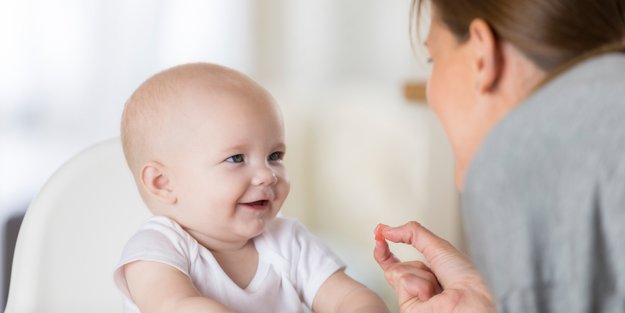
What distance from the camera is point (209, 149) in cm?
103

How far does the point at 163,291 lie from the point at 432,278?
32 cm

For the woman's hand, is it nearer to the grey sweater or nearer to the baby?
the baby

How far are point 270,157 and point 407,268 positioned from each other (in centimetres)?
23

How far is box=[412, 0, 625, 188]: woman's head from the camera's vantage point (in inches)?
28.6

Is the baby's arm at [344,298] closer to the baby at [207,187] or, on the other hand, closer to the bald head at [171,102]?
the baby at [207,187]

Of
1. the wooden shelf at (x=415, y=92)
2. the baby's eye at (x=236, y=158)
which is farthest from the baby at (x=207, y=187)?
the wooden shelf at (x=415, y=92)

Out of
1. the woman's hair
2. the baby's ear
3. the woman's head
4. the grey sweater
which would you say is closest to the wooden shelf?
the baby's ear

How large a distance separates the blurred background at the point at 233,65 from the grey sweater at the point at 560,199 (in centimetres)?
89

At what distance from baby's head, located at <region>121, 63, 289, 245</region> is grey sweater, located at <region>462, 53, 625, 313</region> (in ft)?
Result: 1.51

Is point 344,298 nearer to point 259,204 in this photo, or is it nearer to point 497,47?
point 259,204

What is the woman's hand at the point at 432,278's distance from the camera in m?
0.95

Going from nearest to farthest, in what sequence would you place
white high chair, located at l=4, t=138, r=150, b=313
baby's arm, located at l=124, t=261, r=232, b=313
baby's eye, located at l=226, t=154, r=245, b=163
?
1. baby's arm, located at l=124, t=261, r=232, b=313
2. baby's eye, located at l=226, t=154, r=245, b=163
3. white high chair, located at l=4, t=138, r=150, b=313

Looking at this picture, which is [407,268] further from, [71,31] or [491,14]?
[71,31]

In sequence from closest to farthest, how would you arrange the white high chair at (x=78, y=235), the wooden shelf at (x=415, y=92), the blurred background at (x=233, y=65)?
the white high chair at (x=78, y=235) → the blurred background at (x=233, y=65) → the wooden shelf at (x=415, y=92)
